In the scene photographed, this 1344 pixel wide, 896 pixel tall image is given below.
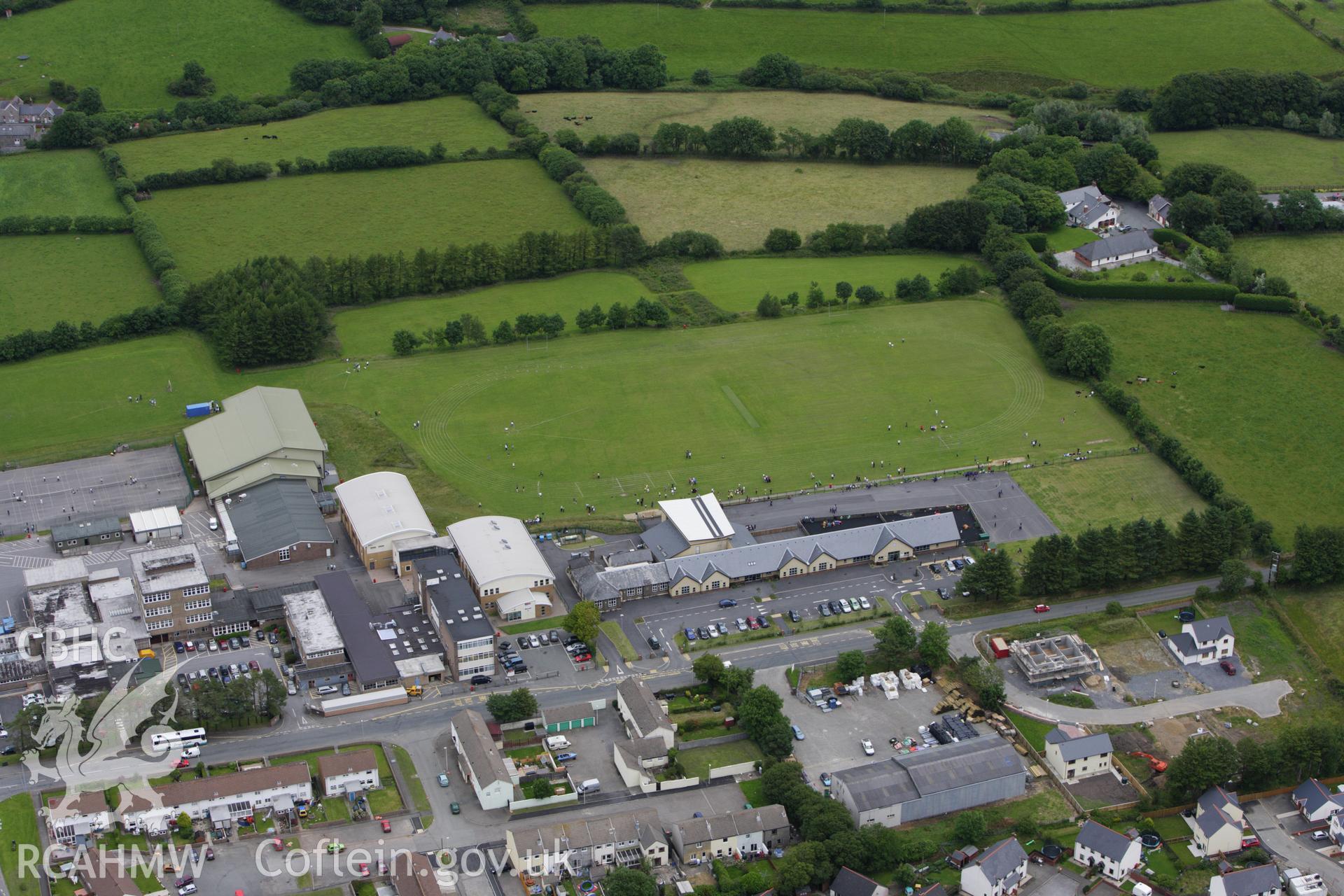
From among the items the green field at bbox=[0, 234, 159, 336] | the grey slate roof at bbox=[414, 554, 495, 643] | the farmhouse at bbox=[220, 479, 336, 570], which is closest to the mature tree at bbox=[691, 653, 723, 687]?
the grey slate roof at bbox=[414, 554, 495, 643]

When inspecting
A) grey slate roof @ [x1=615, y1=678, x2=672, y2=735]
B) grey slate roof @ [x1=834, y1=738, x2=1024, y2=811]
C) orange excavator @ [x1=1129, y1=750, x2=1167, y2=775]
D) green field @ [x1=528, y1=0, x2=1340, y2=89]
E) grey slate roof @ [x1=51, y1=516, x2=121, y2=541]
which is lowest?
orange excavator @ [x1=1129, y1=750, x2=1167, y2=775]

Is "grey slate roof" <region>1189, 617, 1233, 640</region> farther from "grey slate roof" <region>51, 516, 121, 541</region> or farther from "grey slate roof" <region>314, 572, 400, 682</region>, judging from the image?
"grey slate roof" <region>51, 516, 121, 541</region>

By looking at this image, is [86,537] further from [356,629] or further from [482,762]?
[482,762]

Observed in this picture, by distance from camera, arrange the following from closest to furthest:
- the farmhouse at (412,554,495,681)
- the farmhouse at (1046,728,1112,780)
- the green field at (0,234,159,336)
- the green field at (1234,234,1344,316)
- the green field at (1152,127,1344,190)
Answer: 1. the farmhouse at (1046,728,1112,780)
2. the farmhouse at (412,554,495,681)
3. the green field at (0,234,159,336)
4. the green field at (1234,234,1344,316)
5. the green field at (1152,127,1344,190)

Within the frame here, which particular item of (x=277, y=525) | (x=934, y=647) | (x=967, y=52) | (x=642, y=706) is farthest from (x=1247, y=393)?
(x=967, y=52)

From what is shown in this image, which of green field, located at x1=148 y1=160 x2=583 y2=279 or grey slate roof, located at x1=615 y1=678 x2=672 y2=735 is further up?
green field, located at x1=148 y1=160 x2=583 y2=279

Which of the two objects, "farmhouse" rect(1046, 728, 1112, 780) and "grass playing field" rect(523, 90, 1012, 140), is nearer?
"farmhouse" rect(1046, 728, 1112, 780)

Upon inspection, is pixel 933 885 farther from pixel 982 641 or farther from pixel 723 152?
pixel 723 152
